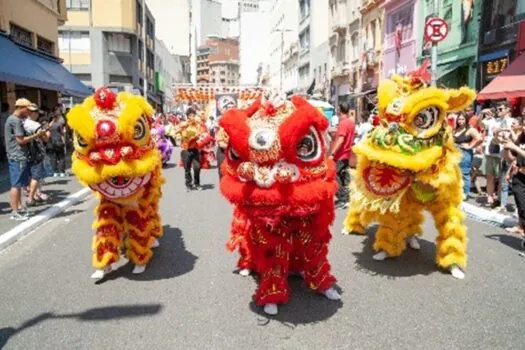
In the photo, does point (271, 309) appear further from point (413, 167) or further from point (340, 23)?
point (340, 23)

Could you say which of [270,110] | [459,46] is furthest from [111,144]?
[459,46]

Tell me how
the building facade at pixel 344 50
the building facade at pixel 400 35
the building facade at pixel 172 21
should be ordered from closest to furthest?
the building facade at pixel 400 35 → the building facade at pixel 344 50 → the building facade at pixel 172 21

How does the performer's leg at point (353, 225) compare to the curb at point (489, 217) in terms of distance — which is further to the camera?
the curb at point (489, 217)

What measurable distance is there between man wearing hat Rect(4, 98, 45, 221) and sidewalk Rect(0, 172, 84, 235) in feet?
0.91

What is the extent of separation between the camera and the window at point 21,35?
16.0 m

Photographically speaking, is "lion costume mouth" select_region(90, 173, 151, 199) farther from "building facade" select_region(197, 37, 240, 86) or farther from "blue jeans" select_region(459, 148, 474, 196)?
"building facade" select_region(197, 37, 240, 86)

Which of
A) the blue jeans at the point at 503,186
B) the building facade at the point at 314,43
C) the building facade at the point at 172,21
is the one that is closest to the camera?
the blue jeans at the point at 503,186

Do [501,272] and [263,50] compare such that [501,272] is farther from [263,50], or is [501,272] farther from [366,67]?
[263,50]

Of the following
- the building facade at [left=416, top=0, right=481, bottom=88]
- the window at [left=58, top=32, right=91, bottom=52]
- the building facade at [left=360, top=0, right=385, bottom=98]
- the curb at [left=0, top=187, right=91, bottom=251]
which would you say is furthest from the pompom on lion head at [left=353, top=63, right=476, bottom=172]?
the window at [left=58, top=32, right=91, bottom=52]

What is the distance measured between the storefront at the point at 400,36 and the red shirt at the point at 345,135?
14.2m

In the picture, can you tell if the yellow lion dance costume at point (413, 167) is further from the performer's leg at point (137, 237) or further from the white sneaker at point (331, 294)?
the performer's leg at point (137, 237)

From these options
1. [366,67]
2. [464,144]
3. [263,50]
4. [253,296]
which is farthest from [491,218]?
[263,50]

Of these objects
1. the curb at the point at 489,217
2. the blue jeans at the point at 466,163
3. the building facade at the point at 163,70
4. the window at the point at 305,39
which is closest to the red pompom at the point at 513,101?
the blue jeans at the point at 466,163

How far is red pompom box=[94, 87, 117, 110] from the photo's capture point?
4.38 metres
